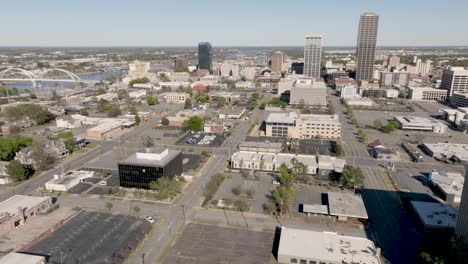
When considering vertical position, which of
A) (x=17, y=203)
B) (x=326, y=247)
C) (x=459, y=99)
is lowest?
(x=326, y=247)

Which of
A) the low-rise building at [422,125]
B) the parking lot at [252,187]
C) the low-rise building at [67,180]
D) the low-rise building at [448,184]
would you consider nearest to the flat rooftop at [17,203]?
the low-rise building at [67,180]

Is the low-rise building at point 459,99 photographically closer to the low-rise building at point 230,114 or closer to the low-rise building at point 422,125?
the low-rise building at point 422,125

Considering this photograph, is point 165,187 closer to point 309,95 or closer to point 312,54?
point 309,95

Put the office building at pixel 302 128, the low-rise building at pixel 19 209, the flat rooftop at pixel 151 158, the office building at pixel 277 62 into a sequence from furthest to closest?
the office building at pixel 277 62
the office building at pixel 302 128
the flat rooftop at pixel 151 158
the low-rise building at pixel 19 209

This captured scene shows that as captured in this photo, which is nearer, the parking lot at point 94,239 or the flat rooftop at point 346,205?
the parking lot at point 94,239

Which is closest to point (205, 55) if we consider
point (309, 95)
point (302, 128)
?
point (309, 95)

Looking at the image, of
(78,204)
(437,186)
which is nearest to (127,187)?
(78,204)
